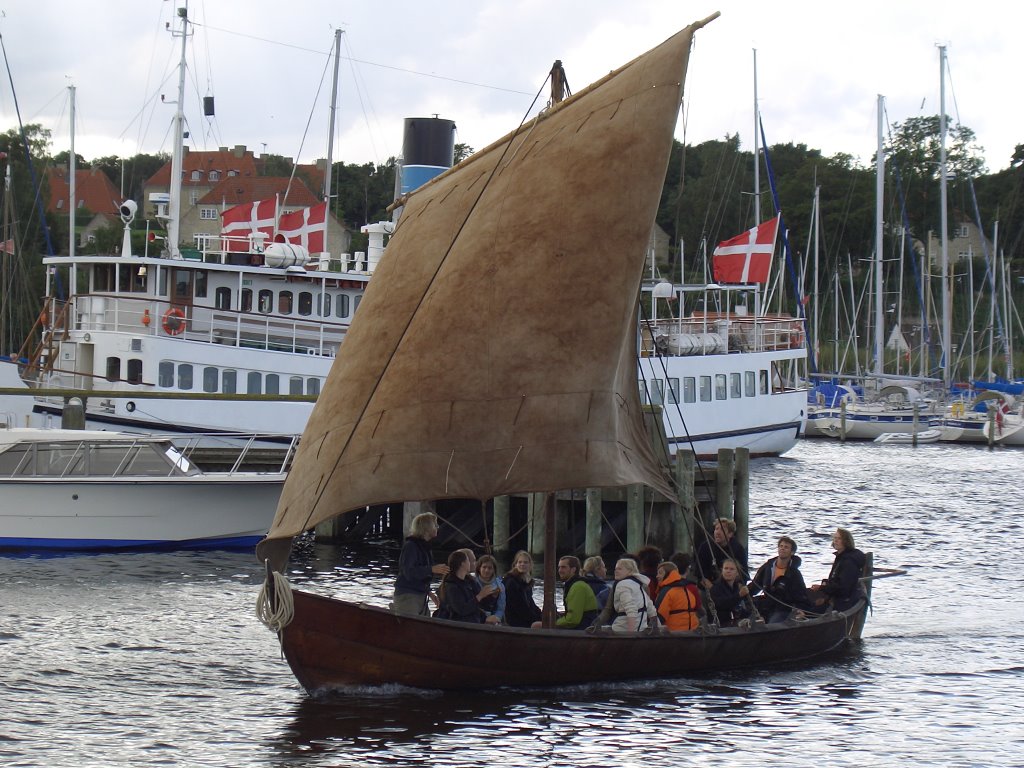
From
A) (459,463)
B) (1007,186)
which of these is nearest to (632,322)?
(459,463)

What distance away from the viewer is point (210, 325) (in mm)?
32344

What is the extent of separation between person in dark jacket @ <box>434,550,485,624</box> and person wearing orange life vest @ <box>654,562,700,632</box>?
230 centimetres

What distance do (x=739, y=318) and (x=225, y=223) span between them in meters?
20.2

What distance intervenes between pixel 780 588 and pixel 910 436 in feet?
159

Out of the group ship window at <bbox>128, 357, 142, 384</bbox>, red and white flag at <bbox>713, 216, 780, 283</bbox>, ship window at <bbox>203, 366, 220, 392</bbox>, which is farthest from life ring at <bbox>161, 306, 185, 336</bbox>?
red and white flag at <bbox>713, 216, 780, 283</bbox>

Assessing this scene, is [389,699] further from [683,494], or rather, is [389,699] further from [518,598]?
[683,494]

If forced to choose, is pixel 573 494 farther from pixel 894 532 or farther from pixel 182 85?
pixel 182 85

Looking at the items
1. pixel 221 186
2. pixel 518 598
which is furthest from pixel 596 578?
pixel 221 186

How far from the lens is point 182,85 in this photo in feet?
109

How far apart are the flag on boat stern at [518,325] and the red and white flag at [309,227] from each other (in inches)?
741

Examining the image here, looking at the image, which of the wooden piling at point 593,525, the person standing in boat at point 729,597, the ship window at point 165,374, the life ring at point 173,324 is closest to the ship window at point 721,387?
the life ring at point 173,324

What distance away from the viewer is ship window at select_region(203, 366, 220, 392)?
31.5m

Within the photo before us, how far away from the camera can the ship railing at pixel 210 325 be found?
104ft

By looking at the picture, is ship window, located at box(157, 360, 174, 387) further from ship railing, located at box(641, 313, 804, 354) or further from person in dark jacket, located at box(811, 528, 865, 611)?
person in dark jacket, located at box(811, 528, 865, 611)
